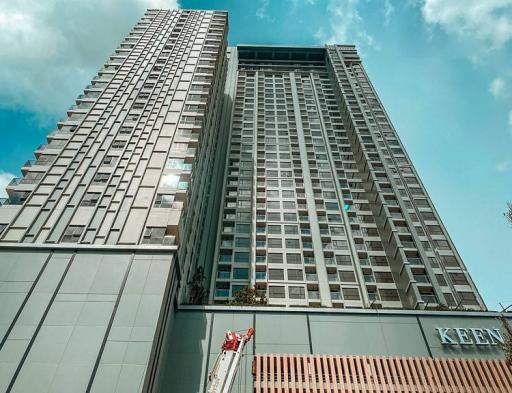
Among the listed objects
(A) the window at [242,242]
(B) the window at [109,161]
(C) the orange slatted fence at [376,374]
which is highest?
(A) the window at [242,242]

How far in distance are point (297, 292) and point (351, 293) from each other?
5.47 metres

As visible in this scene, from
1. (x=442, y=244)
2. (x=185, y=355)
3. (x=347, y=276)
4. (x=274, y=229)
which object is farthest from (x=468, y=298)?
(x=185, y=355)

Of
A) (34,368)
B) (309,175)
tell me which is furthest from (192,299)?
(309,175)

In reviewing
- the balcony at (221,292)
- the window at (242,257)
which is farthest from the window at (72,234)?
the window at (242,257)

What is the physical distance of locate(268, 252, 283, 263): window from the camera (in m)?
39.4

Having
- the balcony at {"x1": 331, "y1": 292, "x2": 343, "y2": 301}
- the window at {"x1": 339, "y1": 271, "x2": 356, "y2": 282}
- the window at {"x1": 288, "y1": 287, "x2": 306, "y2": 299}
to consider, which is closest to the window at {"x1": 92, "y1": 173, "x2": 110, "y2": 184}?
the window at {"x1": 288, "y1": 287, "x2": 306, "y2": 299}

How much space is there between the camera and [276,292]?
3600 centimetres

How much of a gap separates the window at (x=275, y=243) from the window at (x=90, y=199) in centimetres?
2129

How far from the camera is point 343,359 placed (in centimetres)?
1839

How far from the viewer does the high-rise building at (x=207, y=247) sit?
17594 millimetres

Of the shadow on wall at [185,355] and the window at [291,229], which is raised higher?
the window at [291,229]

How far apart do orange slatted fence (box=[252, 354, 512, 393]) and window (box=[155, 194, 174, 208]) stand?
1143 cm

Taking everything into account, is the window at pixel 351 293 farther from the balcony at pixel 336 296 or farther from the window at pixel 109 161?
the window at pixel 109 161

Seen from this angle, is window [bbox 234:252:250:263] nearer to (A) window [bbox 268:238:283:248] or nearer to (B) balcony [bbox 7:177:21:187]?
(A) window [bbox 268:238:283:248]
